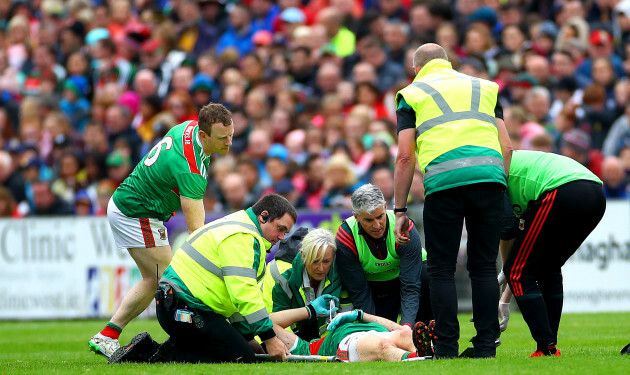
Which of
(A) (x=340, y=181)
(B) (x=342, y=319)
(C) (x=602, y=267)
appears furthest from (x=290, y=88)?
(B) (x=342, y=319)

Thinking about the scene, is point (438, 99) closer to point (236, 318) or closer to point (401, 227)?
point (401, 227)

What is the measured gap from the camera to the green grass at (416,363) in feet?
22.2

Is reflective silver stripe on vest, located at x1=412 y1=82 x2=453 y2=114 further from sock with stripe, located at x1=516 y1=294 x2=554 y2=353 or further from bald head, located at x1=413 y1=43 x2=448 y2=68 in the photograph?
sock with stripe, located at x1=516 y1=294 x2=554 y2=353

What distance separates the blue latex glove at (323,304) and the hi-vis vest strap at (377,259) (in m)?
0.47

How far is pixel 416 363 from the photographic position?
7.18 m

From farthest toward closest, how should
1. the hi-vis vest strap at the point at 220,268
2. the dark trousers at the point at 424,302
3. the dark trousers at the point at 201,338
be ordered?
the dark trousers at the point at 424,302 → the dark trousers at the point at 201,338 → the hi-vis vest strap at the point at 220,268

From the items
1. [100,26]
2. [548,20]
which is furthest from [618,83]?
[100,26]

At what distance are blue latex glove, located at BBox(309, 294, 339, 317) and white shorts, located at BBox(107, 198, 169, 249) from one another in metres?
1.71

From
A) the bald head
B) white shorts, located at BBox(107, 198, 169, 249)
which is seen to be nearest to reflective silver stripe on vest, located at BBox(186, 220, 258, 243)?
white shorts, located at BBox(107, 198, 169, 249)

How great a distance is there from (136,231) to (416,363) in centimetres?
328

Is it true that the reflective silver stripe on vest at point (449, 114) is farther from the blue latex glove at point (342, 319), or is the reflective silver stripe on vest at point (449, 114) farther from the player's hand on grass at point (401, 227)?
the blue latex glove at point (342, 319)

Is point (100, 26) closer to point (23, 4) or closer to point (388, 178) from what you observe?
point (23, 4)

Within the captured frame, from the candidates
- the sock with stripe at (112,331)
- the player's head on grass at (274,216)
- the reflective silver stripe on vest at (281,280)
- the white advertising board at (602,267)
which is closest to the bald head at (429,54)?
the player's head on grass at (274,216)

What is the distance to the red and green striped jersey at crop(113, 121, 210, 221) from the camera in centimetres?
862
